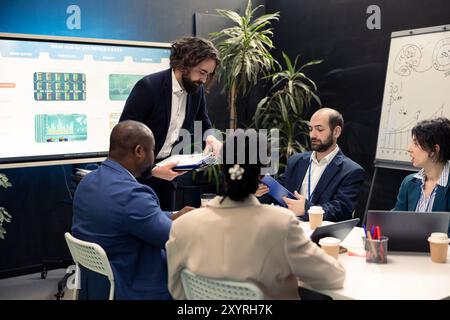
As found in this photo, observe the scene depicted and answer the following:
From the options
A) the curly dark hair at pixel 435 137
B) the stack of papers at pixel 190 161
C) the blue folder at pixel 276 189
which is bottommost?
the blue folder at pixel 276 189

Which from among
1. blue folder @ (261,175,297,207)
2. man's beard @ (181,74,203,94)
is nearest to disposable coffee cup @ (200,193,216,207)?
blue folder @ (261,175,297,207)

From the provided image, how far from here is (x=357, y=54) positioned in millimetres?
5156

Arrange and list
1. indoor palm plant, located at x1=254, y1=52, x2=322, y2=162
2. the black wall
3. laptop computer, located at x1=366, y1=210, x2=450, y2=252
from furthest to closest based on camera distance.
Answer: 1. indoor palm plant, located at x1=254, y1=52, x2=322, y2=162
2. the black wall
3. laptop computer, located at x1=366, y1=210, x2=450, y2=252

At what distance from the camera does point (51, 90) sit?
14.1ft

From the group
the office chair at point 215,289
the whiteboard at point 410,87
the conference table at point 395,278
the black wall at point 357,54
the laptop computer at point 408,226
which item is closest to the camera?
the office chair at point 215,289

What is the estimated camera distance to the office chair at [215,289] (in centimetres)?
173

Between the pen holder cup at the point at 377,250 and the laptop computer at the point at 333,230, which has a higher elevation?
the laptop computer at the point at 333,230

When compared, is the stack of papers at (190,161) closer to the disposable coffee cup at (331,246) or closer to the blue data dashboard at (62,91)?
the disposable coffee cup at (331,246)

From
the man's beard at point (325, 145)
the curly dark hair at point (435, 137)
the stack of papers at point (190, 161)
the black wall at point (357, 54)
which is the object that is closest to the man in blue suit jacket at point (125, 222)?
the stack of papers at point (190, 161)

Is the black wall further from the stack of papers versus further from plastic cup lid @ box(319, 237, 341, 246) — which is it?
plastic cup lid @ box(319, 237, 341, 246)

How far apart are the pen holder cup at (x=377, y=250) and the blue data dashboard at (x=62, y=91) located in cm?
285

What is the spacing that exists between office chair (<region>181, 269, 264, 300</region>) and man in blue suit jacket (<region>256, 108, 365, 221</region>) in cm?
142

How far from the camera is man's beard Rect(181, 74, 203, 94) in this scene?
3.35m
